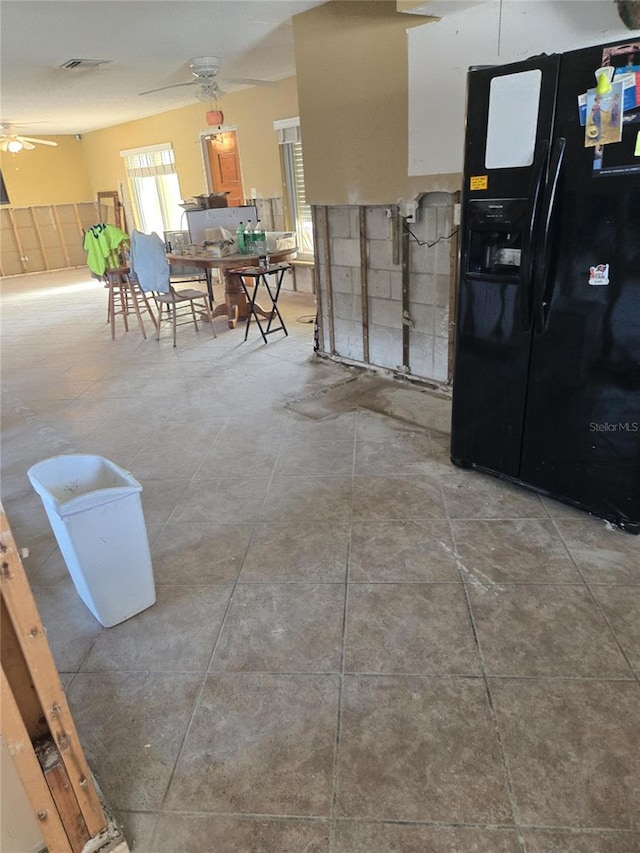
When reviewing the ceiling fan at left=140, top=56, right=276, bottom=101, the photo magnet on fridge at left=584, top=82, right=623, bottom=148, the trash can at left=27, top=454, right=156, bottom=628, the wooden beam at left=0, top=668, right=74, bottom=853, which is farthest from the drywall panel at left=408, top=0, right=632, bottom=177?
the wooden beam at left=0, top=668, right=74, bottom=853

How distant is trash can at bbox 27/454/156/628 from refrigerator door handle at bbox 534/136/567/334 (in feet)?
5.69

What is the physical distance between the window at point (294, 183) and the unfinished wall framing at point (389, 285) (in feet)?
8.72

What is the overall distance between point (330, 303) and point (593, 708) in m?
3.66

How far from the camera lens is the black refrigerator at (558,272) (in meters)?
2.01

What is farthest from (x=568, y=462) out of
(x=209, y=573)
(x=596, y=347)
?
(x=209, y=573)

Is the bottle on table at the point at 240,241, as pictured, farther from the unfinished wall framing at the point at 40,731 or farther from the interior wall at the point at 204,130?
the unfinished wall framing at the point at 40,731

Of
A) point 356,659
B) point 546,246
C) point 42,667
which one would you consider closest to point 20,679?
point 42,667

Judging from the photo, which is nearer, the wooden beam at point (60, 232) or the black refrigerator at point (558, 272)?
the black refrigerator at point (558, 272)

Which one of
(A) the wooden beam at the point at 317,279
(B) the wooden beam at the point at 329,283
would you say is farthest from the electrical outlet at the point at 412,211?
(A) the wooden beam at the point at 317,279

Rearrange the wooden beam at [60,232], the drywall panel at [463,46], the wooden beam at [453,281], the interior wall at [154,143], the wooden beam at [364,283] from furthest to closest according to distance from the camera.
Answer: the wooden beam at [60,232]
the interior wall at [154,143]
the wooden beam at [364,283]
the wooden beam at [453,281]
the drywall panel at [463,46]

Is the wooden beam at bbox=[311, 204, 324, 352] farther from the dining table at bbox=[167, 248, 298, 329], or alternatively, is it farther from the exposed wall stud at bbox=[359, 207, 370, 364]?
the dining table at bbox=[167, 248, 298, 329]

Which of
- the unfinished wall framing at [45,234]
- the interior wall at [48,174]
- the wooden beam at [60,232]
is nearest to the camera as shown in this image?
the interior wall at [48,174]

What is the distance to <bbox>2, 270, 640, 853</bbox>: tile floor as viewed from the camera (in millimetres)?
1378

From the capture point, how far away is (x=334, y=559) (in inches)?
90.7
